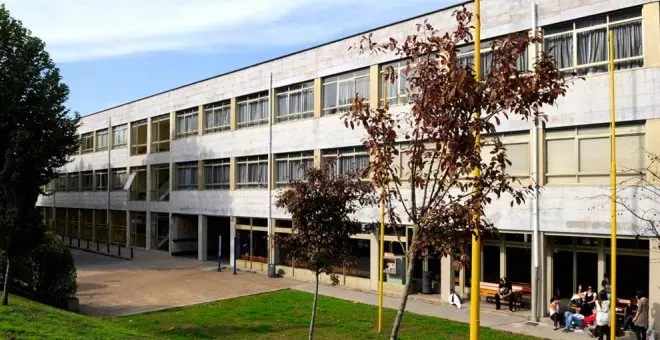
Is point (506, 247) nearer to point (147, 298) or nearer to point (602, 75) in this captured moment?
point (602, 75)

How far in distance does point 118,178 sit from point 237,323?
32.7 meters

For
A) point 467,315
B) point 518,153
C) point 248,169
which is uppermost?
point 518,153

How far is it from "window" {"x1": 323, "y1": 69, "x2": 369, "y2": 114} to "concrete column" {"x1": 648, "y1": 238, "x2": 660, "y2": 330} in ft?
40.7

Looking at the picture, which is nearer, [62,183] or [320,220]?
[320,220]

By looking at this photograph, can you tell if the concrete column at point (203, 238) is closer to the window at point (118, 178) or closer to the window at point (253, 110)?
the window at point (253, 110)

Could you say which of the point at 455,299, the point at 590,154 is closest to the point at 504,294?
the point at 455,299

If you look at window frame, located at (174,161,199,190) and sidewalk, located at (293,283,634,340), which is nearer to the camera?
sidewalk, located at (293,283,634,340)

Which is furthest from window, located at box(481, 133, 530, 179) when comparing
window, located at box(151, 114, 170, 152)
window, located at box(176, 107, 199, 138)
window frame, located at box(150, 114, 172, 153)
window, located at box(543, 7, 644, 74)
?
window frame, located at box(150, 114, 172, 153)

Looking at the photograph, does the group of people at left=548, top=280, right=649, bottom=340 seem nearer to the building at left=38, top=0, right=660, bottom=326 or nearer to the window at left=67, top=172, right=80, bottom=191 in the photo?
the building at left=38, top=0, right=660, bottom=326

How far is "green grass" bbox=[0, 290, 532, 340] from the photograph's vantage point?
41.7 ft

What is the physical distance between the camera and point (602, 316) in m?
15.6

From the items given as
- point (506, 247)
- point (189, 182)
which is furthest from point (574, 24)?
point (189, 182)

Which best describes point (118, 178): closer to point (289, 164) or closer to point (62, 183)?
point (62, 183)

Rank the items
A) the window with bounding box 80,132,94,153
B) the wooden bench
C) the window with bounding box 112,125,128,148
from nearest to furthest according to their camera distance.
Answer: the wooden bench
the window with bounding box 112,125,128,148
the window with bounding box 80,132,94,153
